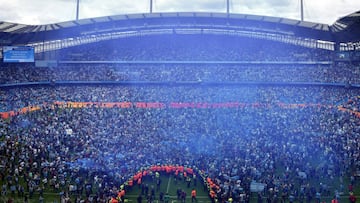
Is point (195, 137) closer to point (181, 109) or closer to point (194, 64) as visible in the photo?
point (181, 109)

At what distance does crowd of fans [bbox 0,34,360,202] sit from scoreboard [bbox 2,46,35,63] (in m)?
3.58

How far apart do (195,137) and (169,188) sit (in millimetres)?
7478

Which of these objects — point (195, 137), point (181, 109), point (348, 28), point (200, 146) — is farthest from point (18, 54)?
point (348, 28)

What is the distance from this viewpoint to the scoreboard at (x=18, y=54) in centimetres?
5131

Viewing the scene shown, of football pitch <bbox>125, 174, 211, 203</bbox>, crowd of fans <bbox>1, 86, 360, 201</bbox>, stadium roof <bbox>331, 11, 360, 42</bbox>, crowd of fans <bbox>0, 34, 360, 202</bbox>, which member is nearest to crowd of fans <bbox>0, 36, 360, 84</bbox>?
crowd of fans <bbox>0, 34, 360, 202</bbox>

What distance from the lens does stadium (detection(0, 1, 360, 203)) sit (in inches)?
841

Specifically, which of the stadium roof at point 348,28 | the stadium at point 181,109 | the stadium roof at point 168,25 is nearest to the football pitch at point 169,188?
the stadium at point 181,109

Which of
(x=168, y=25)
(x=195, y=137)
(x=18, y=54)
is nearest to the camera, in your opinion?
(x=195, y=137)

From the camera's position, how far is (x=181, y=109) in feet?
130

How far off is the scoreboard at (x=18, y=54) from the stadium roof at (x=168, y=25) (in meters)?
1.89

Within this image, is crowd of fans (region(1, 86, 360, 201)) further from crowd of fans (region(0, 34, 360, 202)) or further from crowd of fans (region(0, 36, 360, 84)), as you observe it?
crowd of fans (region(0, 36, 360, 84))

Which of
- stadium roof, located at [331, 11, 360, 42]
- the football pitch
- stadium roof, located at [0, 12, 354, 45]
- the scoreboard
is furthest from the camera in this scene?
stadium roof, located at [0, 12, 354, 45]

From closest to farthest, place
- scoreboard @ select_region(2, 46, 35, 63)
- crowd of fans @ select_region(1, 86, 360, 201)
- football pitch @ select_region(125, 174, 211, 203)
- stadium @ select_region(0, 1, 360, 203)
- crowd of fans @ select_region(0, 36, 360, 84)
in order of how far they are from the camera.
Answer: football pitch @ select_region(125, 174, 211, 203), stadium @ select_region(0, 1, 360, 203), crowd of fans @ select_region(1, 86, 360, 201), scoreboard @ select_region(2, 46, 35, 63), crowd of fans @ select_region(0, 36, 360, 84)

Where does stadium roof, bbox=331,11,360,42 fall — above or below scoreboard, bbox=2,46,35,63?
above
